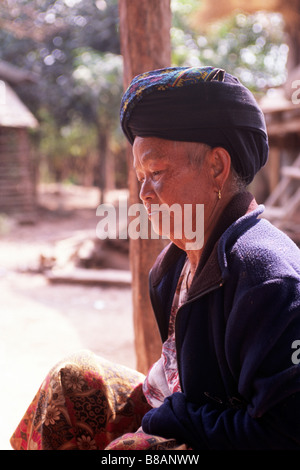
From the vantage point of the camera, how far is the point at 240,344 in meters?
1.21

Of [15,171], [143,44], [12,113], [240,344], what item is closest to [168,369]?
[240,344]

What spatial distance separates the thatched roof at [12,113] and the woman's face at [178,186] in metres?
→ 12.6

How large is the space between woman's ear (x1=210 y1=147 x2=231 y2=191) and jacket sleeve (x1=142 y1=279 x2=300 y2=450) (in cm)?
39

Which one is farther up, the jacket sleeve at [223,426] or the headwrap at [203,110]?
the headwrap at [203,110]

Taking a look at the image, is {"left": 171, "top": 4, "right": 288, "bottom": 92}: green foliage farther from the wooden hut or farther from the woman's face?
the woman's face

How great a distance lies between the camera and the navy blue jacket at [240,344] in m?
1.15

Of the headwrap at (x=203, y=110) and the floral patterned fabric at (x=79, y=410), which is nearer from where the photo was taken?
the headwrap at (x=203, y=110)

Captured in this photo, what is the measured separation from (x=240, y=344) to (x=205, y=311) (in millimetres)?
159

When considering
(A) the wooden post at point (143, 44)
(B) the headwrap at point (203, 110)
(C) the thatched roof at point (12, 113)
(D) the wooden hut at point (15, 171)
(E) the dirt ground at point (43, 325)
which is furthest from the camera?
(D) the wooden hut at point (15, 171)

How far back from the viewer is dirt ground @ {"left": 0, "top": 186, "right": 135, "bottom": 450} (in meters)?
3.33

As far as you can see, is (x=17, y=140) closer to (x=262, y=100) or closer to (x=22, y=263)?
(x=22, y=263)

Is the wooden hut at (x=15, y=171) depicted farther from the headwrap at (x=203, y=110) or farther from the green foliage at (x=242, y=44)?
the headwrap at (x=203, y=110)

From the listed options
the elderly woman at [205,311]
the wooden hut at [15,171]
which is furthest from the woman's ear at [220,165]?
the wooden hut at [15,171]

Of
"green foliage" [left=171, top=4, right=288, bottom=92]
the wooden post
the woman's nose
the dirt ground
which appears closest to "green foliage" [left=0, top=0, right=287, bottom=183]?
"green foliage" [left=171, top=4, right=288, bottom=92]
